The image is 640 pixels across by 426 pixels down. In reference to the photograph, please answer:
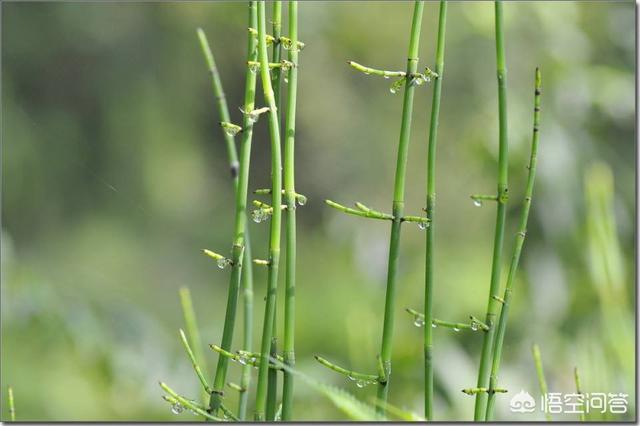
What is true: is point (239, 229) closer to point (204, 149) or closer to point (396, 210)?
point (396, 210)

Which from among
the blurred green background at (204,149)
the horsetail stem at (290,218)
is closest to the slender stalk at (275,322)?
the horsetail stem at (290,218)

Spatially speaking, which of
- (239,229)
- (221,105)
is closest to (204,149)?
(221,105)

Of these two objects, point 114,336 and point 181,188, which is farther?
point 181,188

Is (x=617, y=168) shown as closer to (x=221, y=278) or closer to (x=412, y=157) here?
(x=412, y=157)

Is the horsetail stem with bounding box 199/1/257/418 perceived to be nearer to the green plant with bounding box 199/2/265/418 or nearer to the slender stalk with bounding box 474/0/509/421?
the green plant with bounding box 199/2/265/418

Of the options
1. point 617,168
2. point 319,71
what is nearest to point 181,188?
point 319,71

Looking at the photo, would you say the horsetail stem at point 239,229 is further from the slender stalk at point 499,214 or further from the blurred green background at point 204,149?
the blurred green background at point 204,149

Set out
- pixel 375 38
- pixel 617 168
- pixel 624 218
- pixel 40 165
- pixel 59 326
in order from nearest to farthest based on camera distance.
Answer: pixel 59 326 < pixel 624 218 < pixel 617 168 < pixel 40 165 < pixel 375 38

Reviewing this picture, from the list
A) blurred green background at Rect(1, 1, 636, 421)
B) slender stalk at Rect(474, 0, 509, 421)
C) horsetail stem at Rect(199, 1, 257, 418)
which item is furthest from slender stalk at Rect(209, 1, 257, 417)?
blurred green background at Rect(1, 1, 636, 421)
